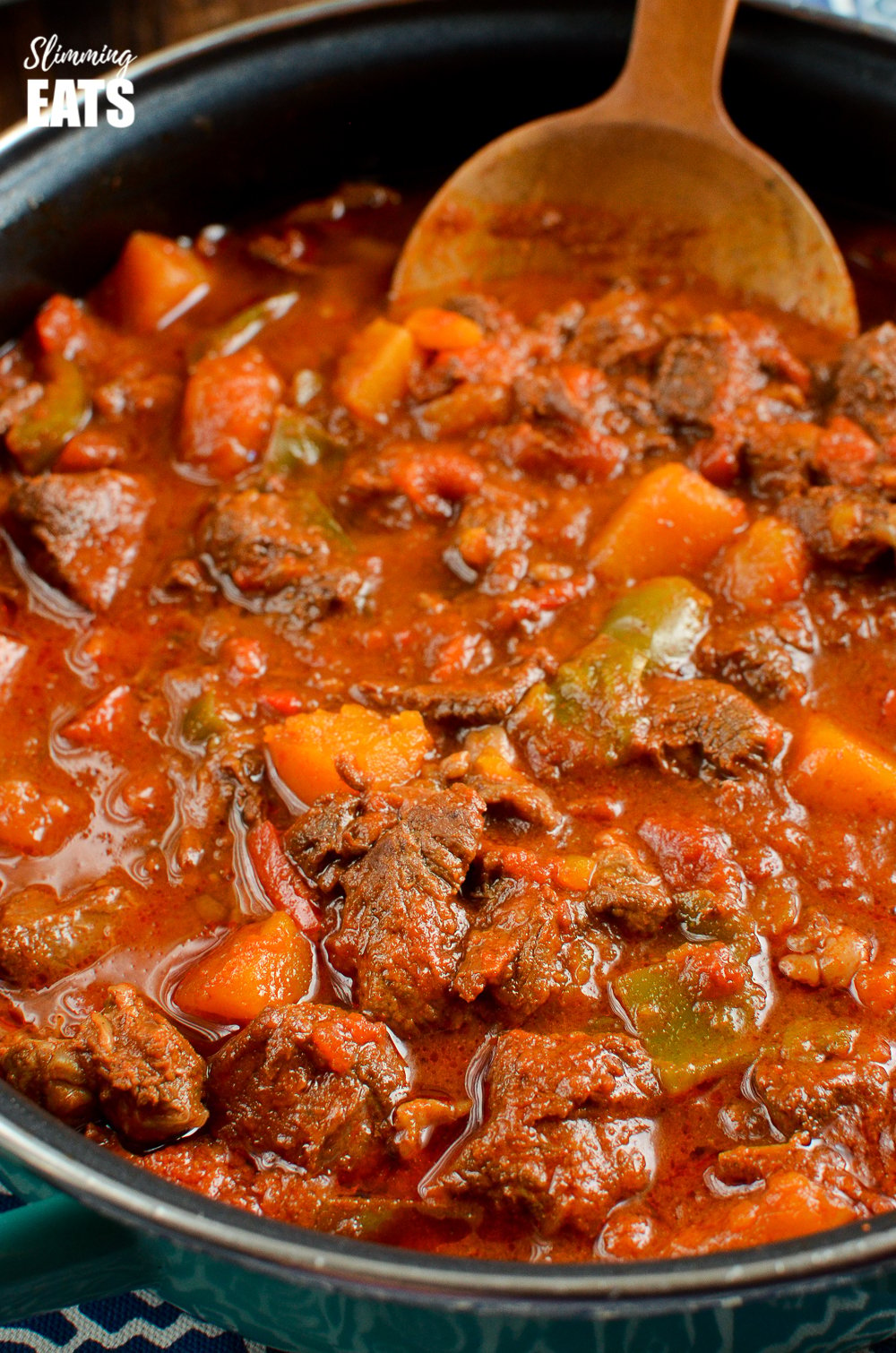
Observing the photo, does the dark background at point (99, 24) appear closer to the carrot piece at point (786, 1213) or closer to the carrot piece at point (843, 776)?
the carrot piece at point (843, 776)

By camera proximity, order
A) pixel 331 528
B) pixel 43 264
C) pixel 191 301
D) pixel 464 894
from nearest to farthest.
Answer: pixel 464 894 → pixel 331 528 → pixel 43 264 → pixel 191 301

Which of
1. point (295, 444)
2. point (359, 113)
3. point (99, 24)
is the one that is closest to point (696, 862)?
point (295, 444)

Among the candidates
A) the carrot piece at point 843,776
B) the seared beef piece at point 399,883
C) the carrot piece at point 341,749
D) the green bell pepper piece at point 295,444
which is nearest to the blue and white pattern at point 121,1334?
the seared beef piece at point 399,883

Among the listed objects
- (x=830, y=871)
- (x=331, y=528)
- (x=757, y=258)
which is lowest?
(x=830, y=871)

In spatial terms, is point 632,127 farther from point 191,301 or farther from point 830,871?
point 830,871

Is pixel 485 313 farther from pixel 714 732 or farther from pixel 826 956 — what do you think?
pixel 826 956

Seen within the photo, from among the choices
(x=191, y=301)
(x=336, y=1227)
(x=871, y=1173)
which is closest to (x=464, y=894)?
(x=336, y=1227)

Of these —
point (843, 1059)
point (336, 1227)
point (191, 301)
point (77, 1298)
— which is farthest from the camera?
point (191, 301)
